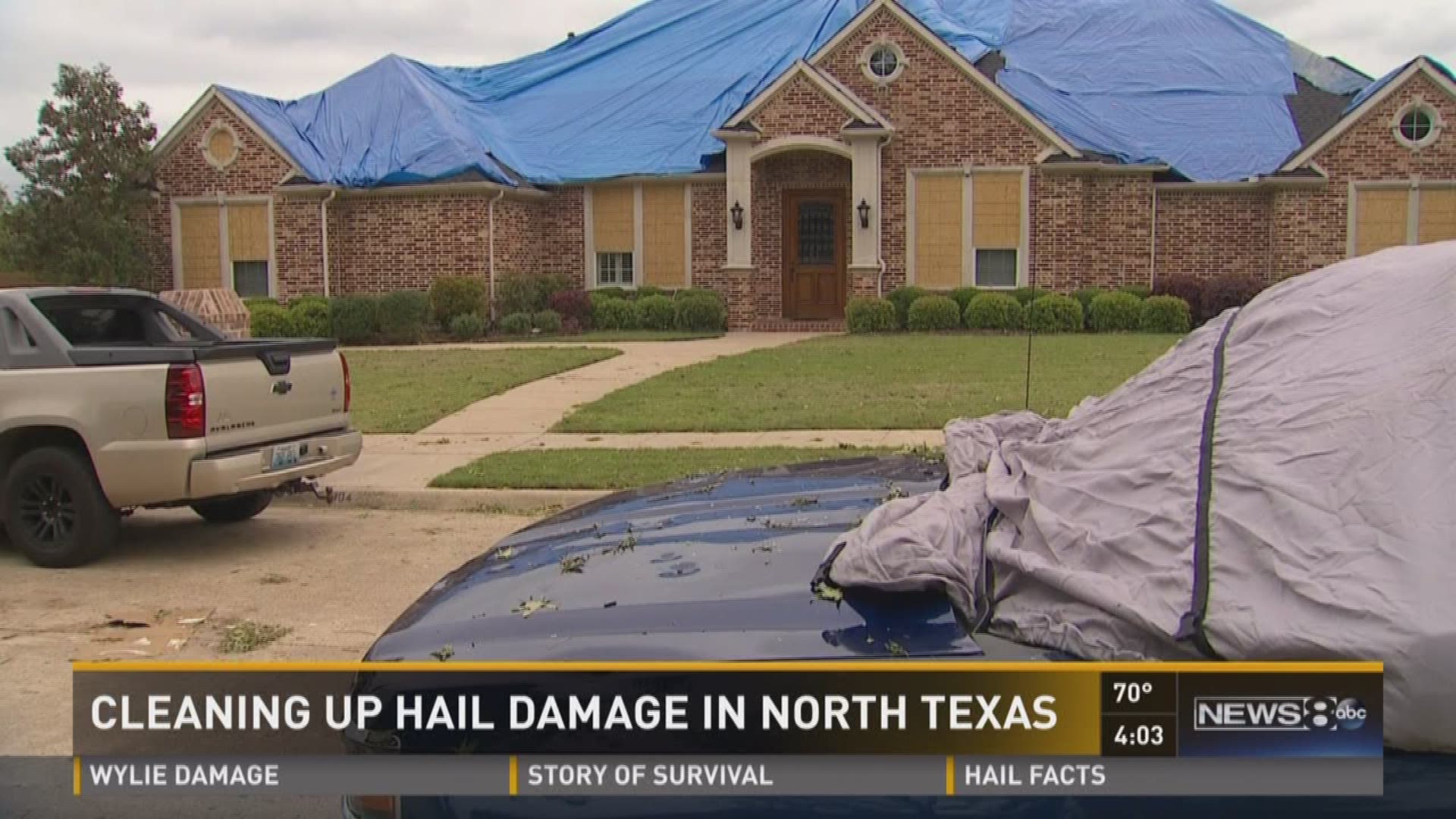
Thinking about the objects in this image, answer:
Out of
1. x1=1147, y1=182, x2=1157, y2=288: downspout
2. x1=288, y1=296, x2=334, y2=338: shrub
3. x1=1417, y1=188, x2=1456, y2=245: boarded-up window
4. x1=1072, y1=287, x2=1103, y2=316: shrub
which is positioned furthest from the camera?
x1=1147, y1=182, x2=1157, y2=288: downspout

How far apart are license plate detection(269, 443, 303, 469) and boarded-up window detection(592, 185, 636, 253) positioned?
19.5m

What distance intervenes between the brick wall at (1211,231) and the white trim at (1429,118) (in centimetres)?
256

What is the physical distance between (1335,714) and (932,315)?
22037mm

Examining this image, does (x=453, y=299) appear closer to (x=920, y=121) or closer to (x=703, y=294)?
Answer: (x=703, y=294)

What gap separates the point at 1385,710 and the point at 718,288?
2470 cm

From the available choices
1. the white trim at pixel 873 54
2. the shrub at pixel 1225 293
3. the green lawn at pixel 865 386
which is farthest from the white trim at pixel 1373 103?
the white trim at pixel 873 54

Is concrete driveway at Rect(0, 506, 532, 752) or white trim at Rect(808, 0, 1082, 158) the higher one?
white trim at Rect(808, 0, 1082, 158)

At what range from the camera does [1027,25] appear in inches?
1284

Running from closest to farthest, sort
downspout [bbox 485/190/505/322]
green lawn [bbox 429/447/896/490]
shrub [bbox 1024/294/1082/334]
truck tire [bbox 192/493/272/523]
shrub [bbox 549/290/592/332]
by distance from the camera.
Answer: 1. truck tire [bbox 192/493/272/523]
2. green lawn [bbox 429/447/896/490]
3. shrub [bbox 1024/294/1082/334]
4. downspout [bbox 485/190/505/322]
5. shrub [bbox 549/290/592/332]

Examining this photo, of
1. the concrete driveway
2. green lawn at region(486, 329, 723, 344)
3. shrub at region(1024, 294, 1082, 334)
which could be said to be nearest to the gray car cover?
the concrete driveway

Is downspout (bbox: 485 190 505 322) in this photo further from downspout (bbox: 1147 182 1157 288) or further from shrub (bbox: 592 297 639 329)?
downspout (bbox: 1147 182 1157 288)

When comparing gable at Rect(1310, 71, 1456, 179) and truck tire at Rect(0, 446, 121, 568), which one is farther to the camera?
gable at Rect(1310, 71, 1456, 179)

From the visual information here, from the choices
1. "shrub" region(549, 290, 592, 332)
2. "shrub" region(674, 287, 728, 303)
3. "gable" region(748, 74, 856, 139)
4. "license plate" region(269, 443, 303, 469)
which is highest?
"gable" region(748, 74, 856, 139)

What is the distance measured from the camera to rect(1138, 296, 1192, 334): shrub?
77.6 feet
